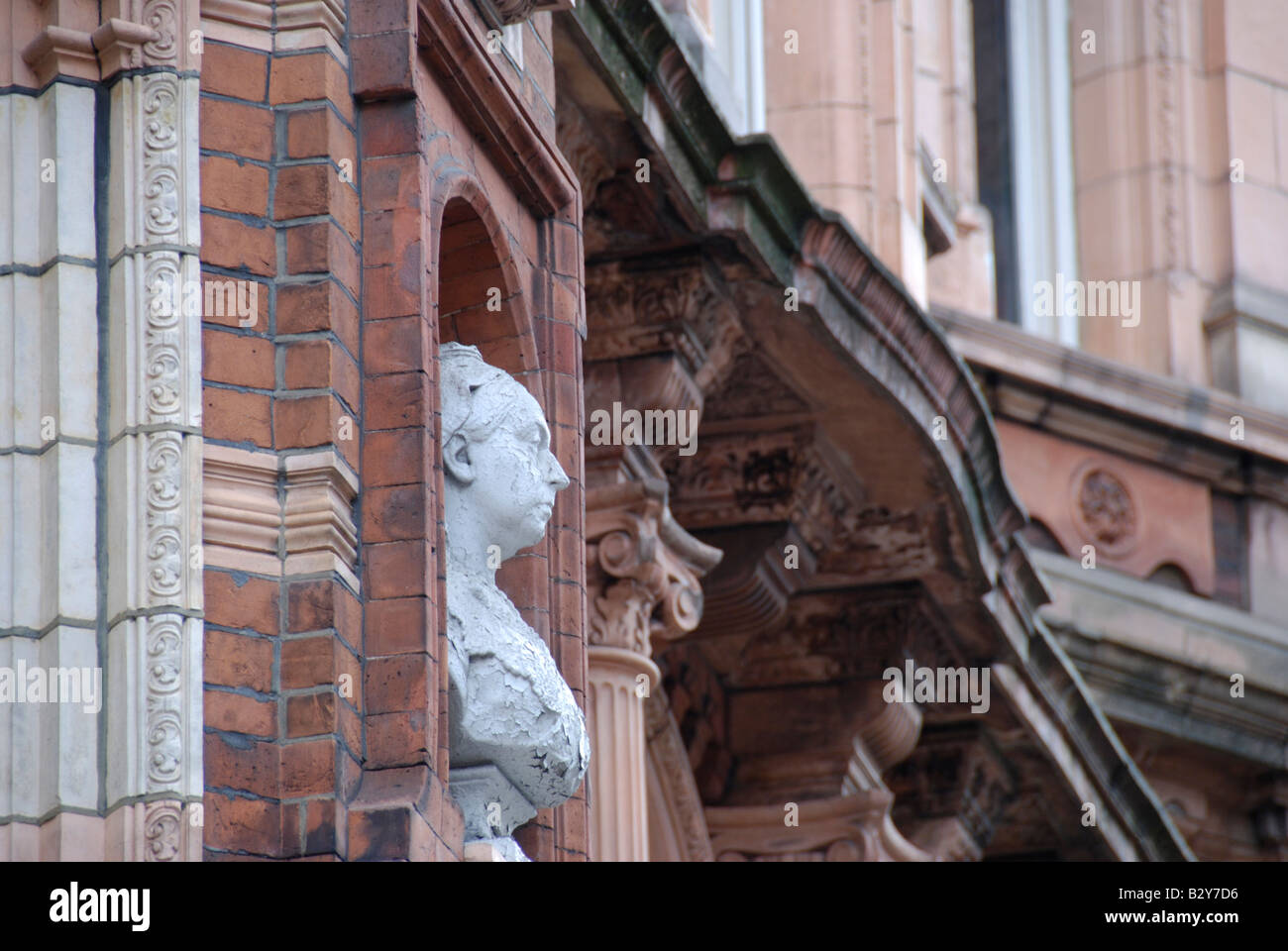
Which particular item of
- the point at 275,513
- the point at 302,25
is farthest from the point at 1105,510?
the point at 275,513

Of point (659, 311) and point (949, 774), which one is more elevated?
point (659, 311)

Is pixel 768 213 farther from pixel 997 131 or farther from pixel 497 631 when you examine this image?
pixel 997 131

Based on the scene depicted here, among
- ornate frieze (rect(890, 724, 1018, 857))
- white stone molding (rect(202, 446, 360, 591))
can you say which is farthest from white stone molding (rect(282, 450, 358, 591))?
ornate frieze (rect(890, 724, 1018, 857))

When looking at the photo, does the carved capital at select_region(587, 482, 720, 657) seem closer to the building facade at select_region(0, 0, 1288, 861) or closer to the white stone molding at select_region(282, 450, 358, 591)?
the building facade at select_region(0, 0, 1288, 861)

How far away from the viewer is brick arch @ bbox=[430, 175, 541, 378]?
8.00m

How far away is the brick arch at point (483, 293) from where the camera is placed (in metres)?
8.00

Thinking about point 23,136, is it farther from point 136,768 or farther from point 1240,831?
point 1240,831

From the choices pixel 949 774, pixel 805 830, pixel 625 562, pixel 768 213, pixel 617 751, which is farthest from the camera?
pixel 949 774

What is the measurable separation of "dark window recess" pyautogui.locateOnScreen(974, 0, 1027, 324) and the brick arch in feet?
43.6

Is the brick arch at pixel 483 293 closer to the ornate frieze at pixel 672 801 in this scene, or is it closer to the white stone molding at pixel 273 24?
the white stone molding at pixel 273 24

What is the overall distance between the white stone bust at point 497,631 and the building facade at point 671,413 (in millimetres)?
121

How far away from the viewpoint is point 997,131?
21.5 meters

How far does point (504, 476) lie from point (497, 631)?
0.32 m

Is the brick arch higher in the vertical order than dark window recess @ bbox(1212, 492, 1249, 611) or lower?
lower
